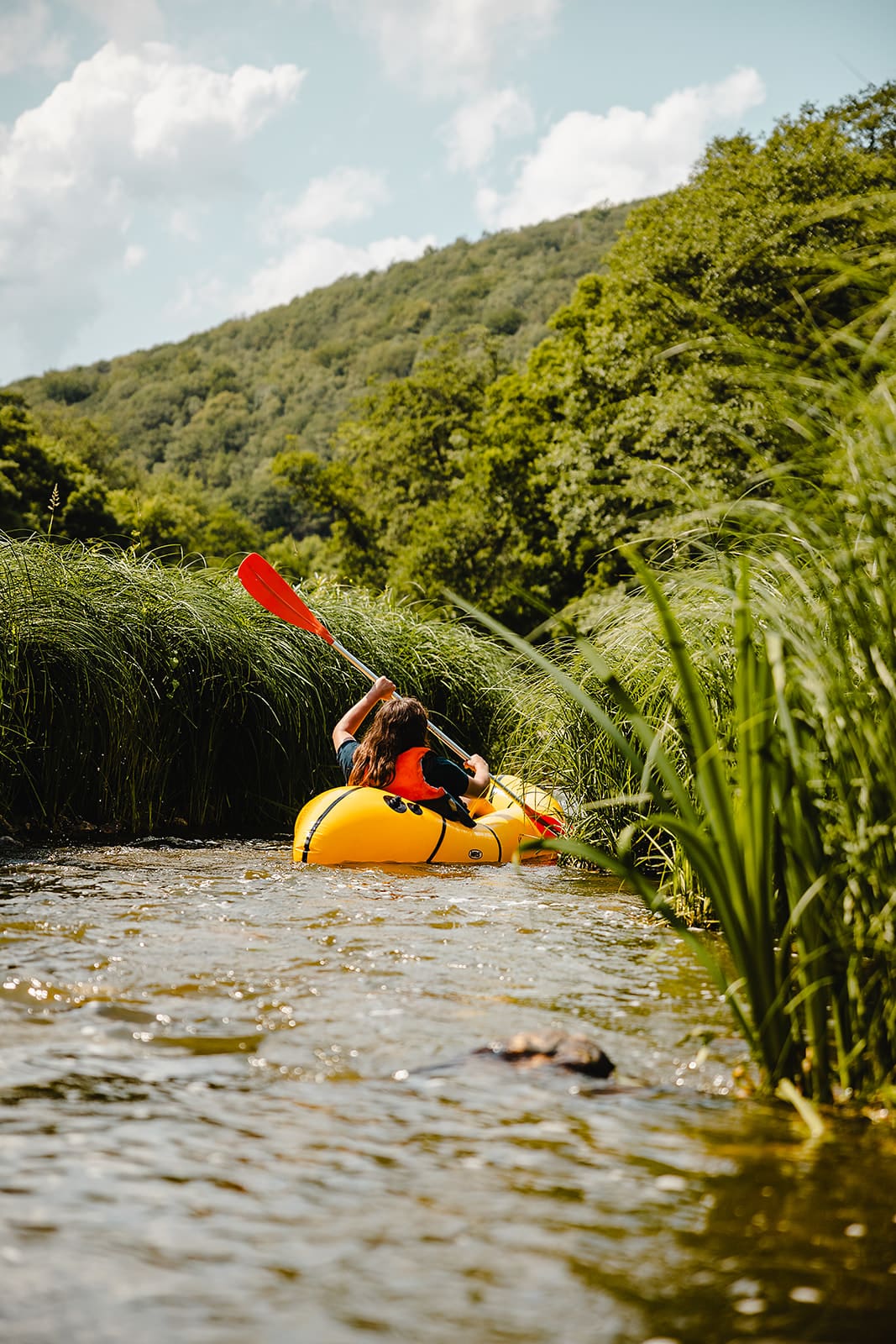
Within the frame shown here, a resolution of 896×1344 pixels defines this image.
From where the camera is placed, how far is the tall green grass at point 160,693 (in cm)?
652

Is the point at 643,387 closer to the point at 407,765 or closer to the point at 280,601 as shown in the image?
the point at 280,601

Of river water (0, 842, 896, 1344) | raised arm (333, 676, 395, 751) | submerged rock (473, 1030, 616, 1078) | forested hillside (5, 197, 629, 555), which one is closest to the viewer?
river water (0, 842, 896, 1344)

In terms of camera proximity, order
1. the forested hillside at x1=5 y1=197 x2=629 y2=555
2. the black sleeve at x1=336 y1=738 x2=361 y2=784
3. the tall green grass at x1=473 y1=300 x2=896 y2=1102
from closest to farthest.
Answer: the tall green grass at x1=473 y1=300 x2=896 y2=1102 < the black sleeve at x1=336 y1=738 x2=361 y2=784 < the forested hillside at x1=5 y1=197 x2=629 y2=555

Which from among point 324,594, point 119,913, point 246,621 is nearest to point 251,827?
point 246,621

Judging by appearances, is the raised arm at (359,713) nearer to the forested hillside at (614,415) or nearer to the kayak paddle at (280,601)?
the kayak paddle at (280,601)

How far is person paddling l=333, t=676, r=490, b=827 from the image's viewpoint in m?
6.92

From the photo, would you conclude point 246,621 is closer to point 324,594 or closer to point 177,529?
point 324,594

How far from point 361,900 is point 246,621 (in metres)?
3.08

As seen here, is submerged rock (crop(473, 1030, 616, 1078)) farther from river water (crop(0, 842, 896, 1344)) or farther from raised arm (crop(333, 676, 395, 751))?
raised arm (crop(333, 676, 395, 751))

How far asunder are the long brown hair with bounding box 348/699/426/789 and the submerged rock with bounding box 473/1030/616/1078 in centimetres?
406

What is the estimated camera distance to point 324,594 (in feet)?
30.5

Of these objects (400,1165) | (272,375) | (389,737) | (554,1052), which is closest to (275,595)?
(389,737)

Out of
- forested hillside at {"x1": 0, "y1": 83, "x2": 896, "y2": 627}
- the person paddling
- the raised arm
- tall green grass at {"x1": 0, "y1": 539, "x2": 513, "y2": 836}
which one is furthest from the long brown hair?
forested hillside at {"x1": 0, "y1": 83, "x2": 896, "y2": 627}

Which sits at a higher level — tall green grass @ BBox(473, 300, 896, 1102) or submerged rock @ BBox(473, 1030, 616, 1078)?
tall green grass @ BBox(473, 300, 896, 1102)
